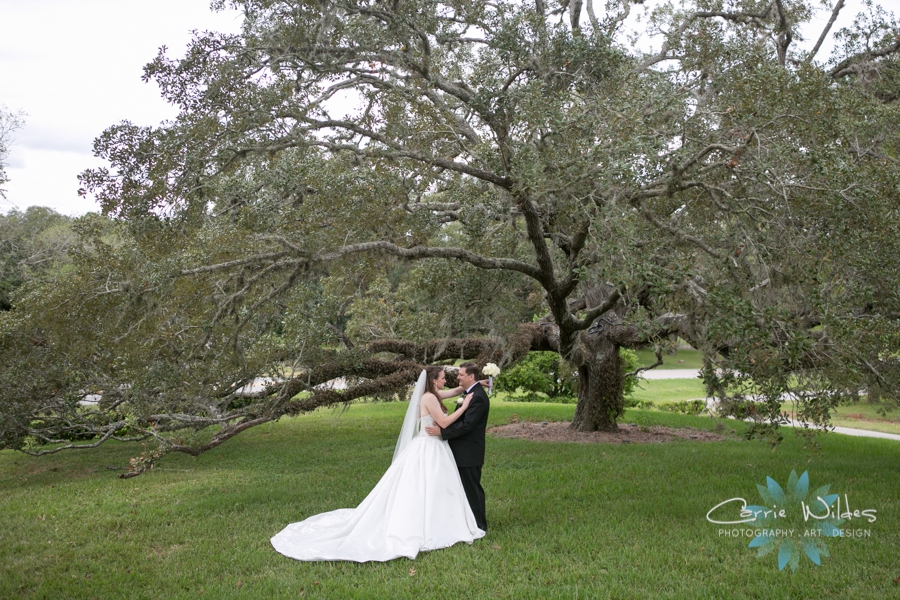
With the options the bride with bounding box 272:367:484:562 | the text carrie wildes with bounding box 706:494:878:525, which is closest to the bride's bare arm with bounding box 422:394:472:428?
the bride with bounding box 272:367:484:562

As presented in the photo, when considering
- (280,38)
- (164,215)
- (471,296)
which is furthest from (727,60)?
(164,215)

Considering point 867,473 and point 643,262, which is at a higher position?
point 643,262

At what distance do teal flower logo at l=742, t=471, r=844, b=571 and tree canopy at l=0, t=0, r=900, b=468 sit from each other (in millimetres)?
954

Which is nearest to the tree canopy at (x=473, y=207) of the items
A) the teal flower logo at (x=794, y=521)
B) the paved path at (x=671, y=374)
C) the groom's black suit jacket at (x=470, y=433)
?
the teal flower logo at (x=794, y=521)

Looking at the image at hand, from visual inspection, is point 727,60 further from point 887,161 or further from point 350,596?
point 350,596

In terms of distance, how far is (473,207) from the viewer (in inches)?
409

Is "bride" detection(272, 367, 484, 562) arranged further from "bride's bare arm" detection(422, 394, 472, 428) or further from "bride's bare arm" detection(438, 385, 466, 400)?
"bride's bare arm" detection(438, 385, 466, 400)

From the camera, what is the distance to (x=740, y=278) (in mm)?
7090

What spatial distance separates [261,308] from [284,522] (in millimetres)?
2745

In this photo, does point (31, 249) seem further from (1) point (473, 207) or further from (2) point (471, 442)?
(2) point (471, 442)

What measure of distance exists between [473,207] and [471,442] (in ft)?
15.2

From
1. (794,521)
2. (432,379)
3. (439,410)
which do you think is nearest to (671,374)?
(794,521)

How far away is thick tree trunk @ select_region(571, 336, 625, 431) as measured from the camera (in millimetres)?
13204

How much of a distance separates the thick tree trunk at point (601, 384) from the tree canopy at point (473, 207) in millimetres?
2072
